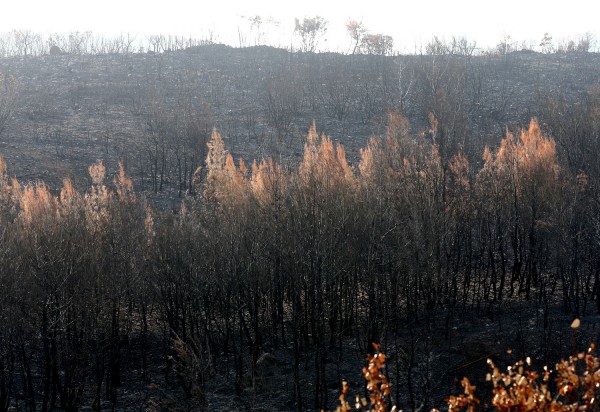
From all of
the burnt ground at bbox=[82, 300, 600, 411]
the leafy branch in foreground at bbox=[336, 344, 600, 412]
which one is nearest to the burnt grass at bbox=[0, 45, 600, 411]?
the burnt ground at bbox=[82, 300, 600, 411]

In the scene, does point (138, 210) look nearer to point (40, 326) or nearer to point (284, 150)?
point (40, 326)

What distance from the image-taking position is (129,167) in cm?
4372

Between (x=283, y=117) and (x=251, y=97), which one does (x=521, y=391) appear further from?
(x=251, y=97)

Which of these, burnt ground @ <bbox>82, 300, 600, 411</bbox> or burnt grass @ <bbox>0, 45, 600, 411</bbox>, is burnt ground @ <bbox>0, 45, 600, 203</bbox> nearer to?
burnt grass @ <bbox>0, 45, 600, 411</bbox>

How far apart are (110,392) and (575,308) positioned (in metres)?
16.5

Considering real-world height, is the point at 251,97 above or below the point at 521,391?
above

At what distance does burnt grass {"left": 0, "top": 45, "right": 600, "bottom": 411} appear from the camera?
21.9m

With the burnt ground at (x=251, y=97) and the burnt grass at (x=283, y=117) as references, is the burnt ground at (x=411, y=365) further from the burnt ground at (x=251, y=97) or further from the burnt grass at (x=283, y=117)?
the burnt ground at (x=251, y=97)

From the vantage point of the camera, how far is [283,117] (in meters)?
49.5

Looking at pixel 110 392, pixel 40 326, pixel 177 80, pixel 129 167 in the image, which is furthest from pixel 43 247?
pixel 177 80

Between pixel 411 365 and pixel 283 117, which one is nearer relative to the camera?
pixel 411 365

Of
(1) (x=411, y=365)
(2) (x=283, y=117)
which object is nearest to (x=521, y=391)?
(1) (x=411, y=365)

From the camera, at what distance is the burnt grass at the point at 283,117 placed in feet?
71.7

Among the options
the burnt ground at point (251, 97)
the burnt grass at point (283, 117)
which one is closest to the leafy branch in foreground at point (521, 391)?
the burnt grass at point (283, 117)
